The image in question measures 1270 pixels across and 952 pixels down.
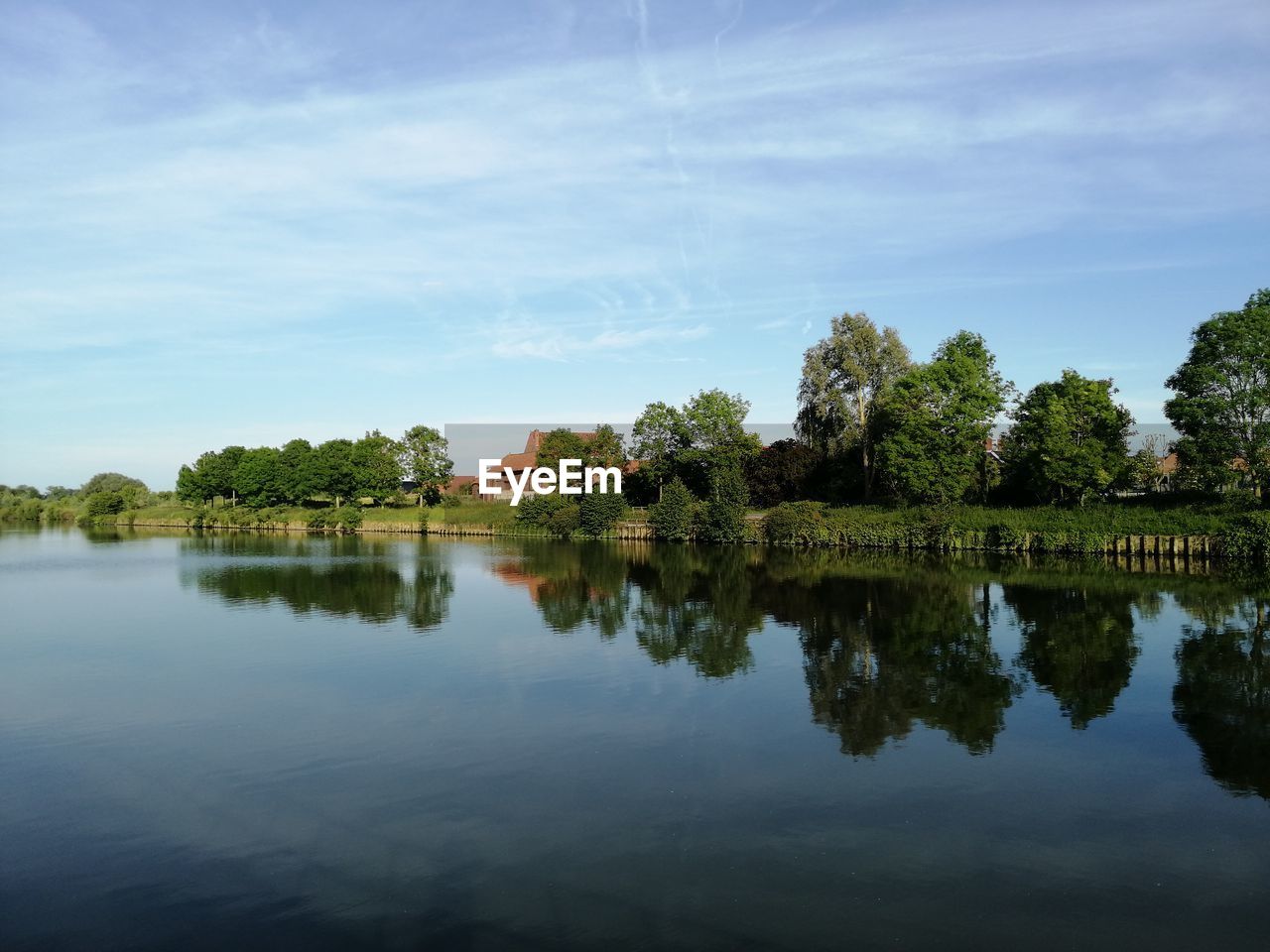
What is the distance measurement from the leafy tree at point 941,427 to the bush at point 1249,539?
13.3 meters

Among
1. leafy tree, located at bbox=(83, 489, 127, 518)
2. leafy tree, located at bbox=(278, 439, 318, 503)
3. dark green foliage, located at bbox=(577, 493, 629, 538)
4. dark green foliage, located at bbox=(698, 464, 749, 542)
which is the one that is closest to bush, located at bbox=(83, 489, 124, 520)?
leafy tree, located at bbox=(83, 489, 127, 518)

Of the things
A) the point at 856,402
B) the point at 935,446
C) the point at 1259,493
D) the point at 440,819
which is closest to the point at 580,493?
the point at 856,402

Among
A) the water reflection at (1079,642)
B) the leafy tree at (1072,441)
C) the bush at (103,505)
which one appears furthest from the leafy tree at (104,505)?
the water reflection at (1079,642)

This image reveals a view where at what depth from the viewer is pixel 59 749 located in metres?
13.4

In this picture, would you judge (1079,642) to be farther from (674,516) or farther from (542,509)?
(542,509)

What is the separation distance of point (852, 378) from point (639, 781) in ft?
164

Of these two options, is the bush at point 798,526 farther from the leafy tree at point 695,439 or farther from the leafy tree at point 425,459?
the leafy tree at point 425,459

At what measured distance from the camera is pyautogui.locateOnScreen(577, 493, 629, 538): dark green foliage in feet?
205

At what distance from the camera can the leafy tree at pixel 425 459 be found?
8238 cm

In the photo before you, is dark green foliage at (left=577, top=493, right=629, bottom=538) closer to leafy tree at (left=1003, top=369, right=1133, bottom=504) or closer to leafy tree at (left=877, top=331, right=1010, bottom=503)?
leafy tree at (left=877, top=331, right=1010, bottom=503)

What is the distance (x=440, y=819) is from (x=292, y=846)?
159 cm

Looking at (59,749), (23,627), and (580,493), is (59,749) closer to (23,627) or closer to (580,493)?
(23,627)

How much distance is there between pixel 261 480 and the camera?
89.2 m

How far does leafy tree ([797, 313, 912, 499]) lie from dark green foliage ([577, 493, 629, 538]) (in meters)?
14.3
